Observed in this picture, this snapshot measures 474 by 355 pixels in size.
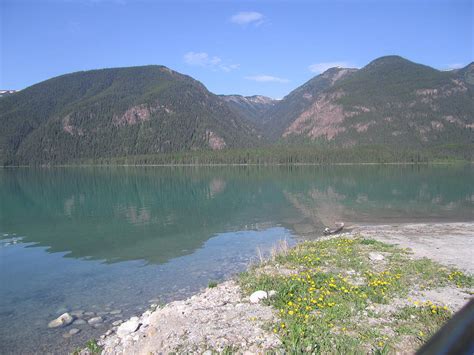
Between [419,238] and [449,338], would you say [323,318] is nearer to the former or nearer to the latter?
[449,338]

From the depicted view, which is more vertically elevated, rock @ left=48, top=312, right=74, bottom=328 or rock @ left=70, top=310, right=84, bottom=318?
rock @ left=48, top=312, right=74, bottom=328

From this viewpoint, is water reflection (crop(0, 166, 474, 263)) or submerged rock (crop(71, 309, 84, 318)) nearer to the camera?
submerged rock (crop(71, 309, 84, 318))

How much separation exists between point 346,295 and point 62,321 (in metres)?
10.8

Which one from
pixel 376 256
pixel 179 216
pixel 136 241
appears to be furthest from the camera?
pixel 179 216

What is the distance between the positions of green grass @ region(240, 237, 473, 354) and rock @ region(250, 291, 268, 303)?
0.49m

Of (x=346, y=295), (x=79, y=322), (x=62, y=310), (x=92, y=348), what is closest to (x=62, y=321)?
(x=79, y=322)

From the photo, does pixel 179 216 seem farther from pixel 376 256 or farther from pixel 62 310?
pixel 376 256

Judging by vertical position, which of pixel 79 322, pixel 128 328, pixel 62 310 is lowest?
pixel 62 310

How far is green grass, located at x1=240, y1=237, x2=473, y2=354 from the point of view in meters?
8.99

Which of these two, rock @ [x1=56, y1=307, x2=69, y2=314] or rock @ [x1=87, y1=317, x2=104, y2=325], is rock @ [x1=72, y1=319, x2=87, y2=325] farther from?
rock @ [x1=56, y1=307, x2=69, y2=314]

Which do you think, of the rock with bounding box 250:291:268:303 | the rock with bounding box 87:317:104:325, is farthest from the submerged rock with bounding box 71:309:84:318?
the rock with bounding box 250:291:268:303

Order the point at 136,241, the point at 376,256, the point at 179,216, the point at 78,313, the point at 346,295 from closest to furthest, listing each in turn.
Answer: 1. the point at 346,295
2. the point at 78,313
3. the point at 376,256
4. the point at 136,241
5. the point at 179,216

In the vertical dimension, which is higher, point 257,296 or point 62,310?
point 257,296

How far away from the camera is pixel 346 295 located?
39.0 feet
